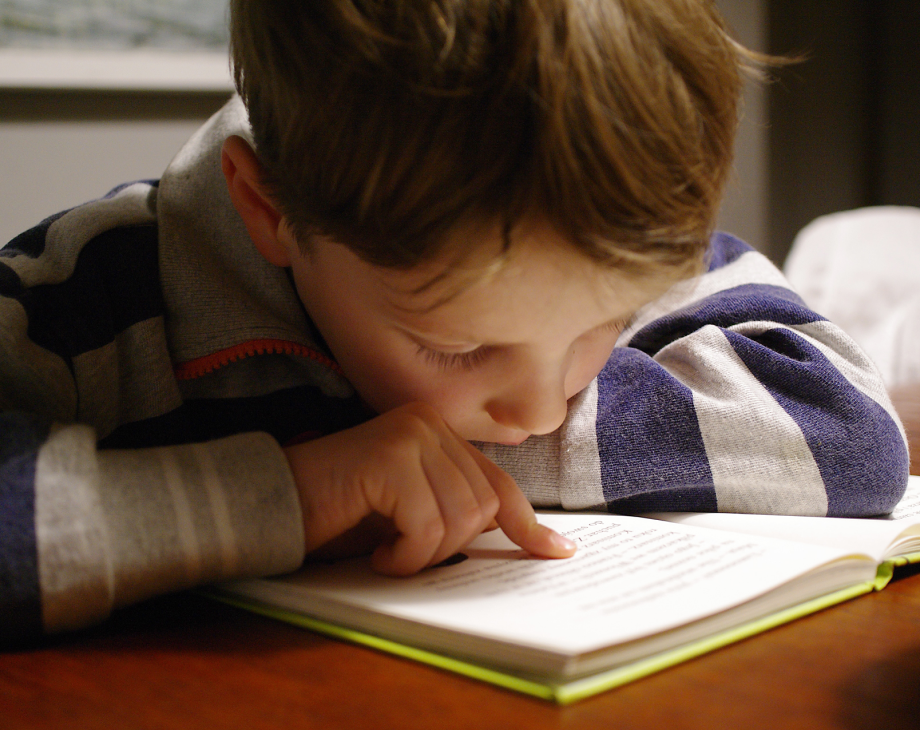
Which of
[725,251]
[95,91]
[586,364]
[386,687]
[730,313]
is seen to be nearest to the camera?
[386,687]

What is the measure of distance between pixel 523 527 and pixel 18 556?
24 cm

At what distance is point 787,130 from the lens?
2.19 meters

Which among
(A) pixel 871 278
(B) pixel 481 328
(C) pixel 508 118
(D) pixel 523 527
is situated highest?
(C) pixel 508 118

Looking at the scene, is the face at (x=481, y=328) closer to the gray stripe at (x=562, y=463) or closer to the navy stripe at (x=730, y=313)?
the gray stripe at (x=562, y=463)

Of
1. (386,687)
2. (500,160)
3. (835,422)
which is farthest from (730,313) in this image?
(386,687)

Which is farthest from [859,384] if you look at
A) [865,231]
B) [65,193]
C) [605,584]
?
[865,231]

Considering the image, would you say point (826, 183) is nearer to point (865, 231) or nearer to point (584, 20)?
point (865, 231)

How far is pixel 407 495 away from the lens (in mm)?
420

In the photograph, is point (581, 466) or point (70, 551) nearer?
point (70, 551)

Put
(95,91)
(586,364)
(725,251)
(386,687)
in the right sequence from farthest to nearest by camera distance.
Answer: (95,91), (725,251), (586,364), (386,687)

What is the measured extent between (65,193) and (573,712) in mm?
1096

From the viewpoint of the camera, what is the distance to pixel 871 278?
1.51 meters

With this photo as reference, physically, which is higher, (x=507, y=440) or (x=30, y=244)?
(x=30, y=244)

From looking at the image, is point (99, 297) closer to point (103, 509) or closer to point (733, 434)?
point (103, 509)
